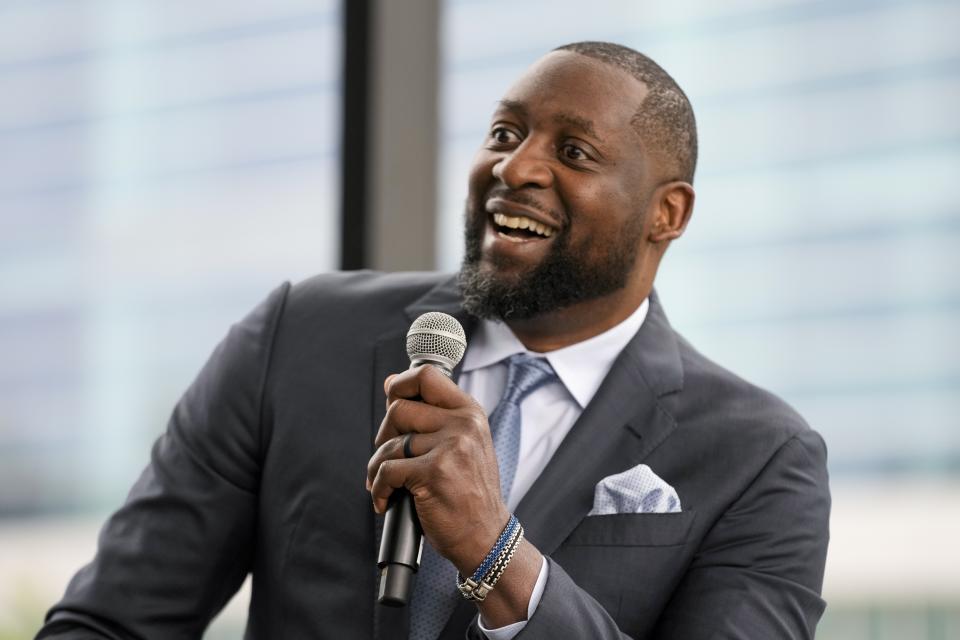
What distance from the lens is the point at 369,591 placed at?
187 centimetres

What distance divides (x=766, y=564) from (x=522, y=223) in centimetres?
61

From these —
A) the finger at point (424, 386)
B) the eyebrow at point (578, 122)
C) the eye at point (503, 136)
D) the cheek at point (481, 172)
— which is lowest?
the finger at point (424, 386)

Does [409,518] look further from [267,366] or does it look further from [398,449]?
[267,366]

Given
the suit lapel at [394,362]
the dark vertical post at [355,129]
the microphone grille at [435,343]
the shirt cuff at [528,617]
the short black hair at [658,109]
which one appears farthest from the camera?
the dark vertical post at [355,129]

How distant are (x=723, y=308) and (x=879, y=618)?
0.77 meters

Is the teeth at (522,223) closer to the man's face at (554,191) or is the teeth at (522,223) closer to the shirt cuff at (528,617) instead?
the man's face at (554,191)

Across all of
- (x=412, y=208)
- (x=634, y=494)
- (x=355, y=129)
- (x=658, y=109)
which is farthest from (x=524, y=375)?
(x=355, y=129)

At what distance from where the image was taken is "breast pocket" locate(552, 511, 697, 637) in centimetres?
187

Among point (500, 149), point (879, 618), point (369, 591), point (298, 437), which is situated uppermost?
point (500, 149)

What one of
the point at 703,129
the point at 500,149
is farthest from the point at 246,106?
the point at 500,149

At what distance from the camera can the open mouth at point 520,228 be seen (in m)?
2.00

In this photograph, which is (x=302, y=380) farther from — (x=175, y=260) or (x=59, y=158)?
(x=59, y=158)

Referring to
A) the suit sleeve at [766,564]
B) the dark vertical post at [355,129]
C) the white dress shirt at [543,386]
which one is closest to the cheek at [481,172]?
the white dress shirt at [543,386]

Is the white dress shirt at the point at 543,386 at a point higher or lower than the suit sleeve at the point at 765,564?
higher
